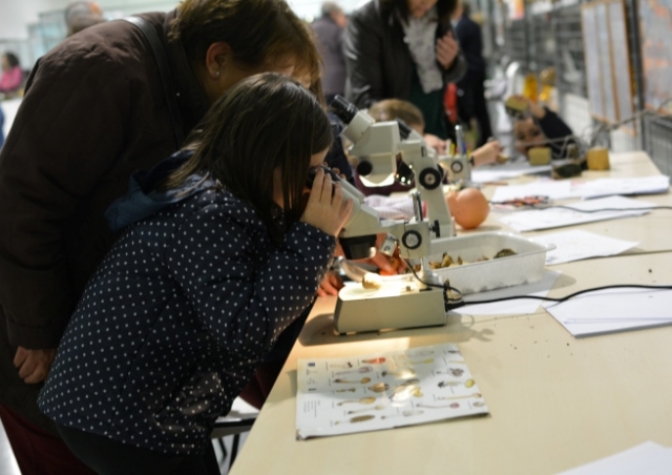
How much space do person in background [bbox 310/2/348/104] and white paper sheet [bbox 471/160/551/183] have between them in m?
0.78

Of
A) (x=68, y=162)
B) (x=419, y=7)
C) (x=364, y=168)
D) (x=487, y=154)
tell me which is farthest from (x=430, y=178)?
(x=419, y=7)

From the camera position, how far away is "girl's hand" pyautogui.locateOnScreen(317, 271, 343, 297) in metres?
1.85

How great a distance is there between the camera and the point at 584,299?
1529mm

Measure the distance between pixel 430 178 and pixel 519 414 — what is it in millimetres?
→ 828

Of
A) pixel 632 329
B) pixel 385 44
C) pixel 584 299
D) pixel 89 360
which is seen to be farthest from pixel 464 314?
pixel 385 44

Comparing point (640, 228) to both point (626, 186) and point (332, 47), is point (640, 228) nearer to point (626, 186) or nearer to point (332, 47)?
point (626, 186)

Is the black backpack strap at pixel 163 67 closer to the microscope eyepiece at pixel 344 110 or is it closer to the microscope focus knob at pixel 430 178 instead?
the microscope eyepiece at pixel 344 110

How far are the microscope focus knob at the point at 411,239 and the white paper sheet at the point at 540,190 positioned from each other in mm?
1158

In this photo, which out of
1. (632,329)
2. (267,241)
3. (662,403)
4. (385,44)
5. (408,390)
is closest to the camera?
(662,403)

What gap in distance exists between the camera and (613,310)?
1.43m

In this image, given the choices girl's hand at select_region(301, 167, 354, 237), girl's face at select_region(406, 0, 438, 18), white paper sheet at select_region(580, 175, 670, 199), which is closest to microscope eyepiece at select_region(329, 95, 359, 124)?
girl's hand at select_region(301, 167, 354, 237)

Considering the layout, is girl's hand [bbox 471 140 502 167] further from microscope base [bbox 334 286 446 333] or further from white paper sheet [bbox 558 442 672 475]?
white paper sheet [bbox 558 442 672 475]

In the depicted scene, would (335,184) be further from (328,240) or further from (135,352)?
(135,352)

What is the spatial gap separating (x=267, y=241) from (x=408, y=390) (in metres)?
0.38
